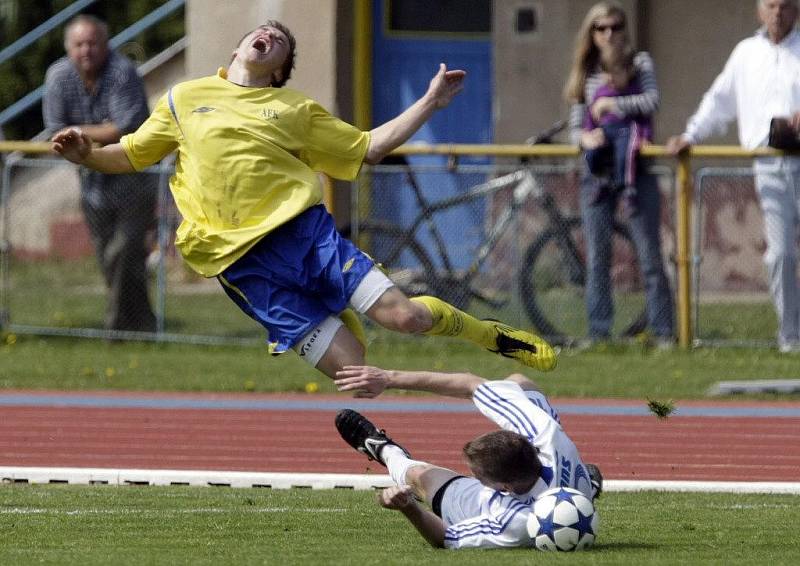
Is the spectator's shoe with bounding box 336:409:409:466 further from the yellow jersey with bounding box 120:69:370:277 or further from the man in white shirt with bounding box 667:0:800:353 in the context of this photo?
the man in white shirt with bounding box 667:0:800:353

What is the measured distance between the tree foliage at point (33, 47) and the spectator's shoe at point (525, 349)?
14237 mm

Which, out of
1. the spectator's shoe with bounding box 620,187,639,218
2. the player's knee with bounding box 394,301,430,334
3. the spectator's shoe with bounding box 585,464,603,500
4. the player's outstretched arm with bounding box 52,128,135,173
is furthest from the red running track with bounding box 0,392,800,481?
the spectator's shoe with bounding box 620,187,639,218

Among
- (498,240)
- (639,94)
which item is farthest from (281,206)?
(498,240)

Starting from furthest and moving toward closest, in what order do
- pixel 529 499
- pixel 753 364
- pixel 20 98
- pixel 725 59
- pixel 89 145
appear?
1. pixel 20 98
2. pixel 725 59
3. pixel 753 364
4. pixel 89 145
5. pixel 529 499

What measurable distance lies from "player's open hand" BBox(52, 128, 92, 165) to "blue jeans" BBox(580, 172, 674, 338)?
6.54m

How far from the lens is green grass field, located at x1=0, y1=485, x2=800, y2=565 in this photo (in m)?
6.60

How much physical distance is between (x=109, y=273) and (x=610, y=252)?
13.6 feet

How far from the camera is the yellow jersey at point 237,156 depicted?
7.88 m

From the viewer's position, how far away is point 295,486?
28.9 ft

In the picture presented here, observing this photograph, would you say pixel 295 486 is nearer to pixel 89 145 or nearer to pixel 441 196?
pixel 89 145

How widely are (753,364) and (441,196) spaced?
2880 millimetres

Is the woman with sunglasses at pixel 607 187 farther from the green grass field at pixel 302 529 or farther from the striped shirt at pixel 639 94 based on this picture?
the green grass field at pixel 302 529

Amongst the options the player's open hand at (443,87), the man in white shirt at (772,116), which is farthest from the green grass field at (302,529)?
the man in white shirt at (772,116)

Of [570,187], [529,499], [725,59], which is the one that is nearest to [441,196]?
[570,187]
